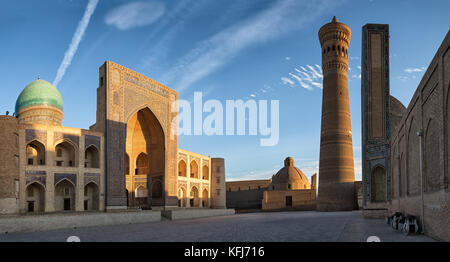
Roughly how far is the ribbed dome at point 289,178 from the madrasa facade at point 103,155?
12707mm

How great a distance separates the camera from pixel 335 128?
1283 inches

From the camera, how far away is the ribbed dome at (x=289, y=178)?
142 ft

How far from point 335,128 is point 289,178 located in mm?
12554

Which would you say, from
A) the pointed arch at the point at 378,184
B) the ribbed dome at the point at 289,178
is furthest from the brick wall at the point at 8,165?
the ribbed dome at the point at 289,178

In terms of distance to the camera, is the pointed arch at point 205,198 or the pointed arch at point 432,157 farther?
the pointed arch at point 205,198

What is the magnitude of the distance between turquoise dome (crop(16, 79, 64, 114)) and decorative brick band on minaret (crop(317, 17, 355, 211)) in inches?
878

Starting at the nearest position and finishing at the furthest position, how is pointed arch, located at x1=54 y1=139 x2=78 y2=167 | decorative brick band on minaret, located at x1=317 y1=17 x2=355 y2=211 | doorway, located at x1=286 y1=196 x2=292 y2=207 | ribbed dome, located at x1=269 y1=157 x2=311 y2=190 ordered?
1. pointed arch, located at x1=54 y1=139 x2=78 y2=167
2. decorative brick band on minaret, located at x1=317 y1=17 x2=355 y2=211
3. doorway, located at x1=286 y1=196 x2=292 y2=207
4. ribbed dome, located at x1=269 y1=157 x2=311 y2=190

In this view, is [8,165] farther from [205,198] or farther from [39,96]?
[205,198]

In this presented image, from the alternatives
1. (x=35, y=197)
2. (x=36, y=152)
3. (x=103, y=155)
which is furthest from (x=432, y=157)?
(x=36, y=152)

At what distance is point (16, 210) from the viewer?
56.5 ft

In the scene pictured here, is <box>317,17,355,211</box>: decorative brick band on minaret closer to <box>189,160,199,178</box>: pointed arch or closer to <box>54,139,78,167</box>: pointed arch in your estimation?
<box>189,160,199,178</box>: pointed arch

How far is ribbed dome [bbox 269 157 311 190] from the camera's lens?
1704 inches

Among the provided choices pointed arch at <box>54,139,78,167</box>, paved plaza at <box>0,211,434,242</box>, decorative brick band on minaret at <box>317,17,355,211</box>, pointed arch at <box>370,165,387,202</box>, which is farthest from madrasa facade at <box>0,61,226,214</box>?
pointed arch at <box>370,165,387,202</box>

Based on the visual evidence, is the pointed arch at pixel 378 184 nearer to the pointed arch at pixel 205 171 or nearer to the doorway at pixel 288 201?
the doorway at pixel 288 201
